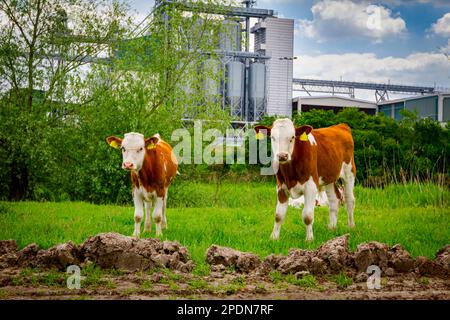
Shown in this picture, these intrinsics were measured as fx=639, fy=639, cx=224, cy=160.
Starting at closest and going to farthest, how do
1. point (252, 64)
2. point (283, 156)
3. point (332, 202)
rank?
point (283, 156)
point (332, 202)
point (252, 64)

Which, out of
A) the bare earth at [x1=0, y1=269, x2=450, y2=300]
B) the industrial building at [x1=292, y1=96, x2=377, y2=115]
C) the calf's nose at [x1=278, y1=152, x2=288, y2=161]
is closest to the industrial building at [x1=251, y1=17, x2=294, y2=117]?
the industrial building at [x1=292, y1=96, x2=377, y2=115]

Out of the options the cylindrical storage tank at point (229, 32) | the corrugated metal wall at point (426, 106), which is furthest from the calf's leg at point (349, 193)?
the corrugated metal wall at point (426, 106)

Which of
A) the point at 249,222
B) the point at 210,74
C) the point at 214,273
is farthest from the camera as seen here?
the point at 210,74

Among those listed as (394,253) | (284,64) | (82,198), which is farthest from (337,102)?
(394,253)

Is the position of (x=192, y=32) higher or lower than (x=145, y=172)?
higher

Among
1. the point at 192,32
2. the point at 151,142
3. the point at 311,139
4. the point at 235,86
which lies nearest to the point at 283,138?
the point at 311,139

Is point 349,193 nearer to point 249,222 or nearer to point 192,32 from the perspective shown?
point 249,222

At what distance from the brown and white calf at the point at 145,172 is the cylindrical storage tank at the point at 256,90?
56.4ft

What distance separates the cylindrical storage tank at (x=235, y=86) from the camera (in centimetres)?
2433

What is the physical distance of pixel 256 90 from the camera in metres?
26.8

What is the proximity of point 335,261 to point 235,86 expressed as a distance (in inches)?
770

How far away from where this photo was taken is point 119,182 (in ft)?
46.3

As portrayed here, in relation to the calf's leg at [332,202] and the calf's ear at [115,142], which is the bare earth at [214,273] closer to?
the calf's ear at [115,142]

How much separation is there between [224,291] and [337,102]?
74.9 ft
